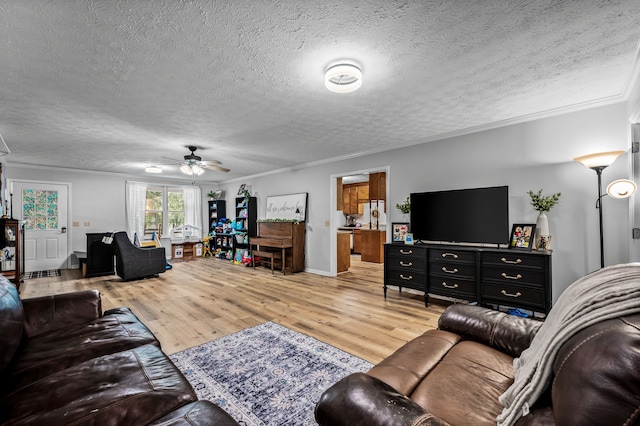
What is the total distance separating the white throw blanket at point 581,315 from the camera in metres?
0.75

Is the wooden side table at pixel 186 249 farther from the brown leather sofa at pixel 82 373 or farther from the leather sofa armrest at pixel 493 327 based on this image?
the leather sofa armrest at pixel 493 327

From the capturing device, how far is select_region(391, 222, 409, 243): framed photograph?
4.39 meters

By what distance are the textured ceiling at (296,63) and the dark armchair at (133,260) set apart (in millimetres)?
2236

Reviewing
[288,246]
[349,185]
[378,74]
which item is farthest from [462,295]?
[349,185]

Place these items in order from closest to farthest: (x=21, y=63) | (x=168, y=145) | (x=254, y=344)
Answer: (x=21, y=63) < (x=254, y=344) < (x=168, y=145)

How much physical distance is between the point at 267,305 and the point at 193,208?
19.9 feet

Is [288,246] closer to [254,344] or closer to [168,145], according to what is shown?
[168,145]

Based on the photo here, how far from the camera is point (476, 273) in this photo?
3.35 meters

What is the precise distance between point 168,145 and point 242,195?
11.6 feet

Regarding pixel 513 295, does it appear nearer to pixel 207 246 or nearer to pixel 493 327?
pixel 493 327

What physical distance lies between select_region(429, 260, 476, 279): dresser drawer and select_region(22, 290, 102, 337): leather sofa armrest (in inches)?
139

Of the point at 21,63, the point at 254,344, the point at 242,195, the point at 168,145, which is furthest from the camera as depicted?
the point at 242,195

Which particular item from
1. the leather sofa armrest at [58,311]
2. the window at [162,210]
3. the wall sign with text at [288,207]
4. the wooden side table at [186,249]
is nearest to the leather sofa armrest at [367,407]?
the leather sofa armrest at [58,311]

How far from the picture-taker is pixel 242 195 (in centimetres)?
797
